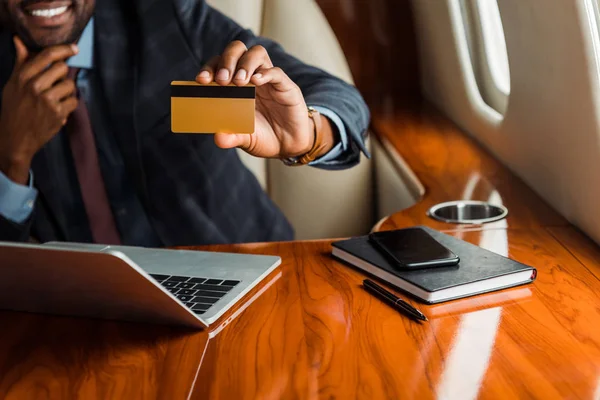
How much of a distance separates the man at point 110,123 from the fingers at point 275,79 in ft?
0.88

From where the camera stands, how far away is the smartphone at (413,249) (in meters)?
0.88

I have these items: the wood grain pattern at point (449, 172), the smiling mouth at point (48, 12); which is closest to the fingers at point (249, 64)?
the wood grain pattern at point (449, 172)

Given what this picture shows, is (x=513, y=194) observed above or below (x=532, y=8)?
below

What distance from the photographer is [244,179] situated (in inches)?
65.7

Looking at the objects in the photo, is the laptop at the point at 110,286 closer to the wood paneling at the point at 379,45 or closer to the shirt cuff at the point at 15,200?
the shirt cuff at the point at 15,200

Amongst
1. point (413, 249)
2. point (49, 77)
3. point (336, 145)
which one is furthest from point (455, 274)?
point (49, 77)

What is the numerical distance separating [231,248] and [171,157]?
53 centimetres

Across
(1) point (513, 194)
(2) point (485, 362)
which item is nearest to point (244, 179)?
(1) point (513, 194)

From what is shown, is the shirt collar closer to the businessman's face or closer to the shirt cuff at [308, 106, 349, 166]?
the businessman's face

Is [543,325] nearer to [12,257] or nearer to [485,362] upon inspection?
[485,362]

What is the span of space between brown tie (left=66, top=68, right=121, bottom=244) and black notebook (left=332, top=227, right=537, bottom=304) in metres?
0.73

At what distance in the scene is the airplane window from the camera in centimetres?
155

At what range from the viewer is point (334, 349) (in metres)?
0.73

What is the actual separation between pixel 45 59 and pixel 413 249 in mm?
936
